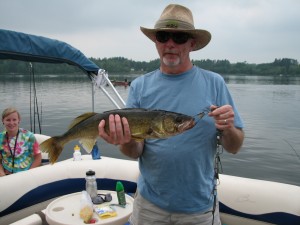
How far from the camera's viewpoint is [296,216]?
4.73 m

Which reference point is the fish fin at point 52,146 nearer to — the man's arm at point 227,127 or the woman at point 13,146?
the man's arm at point 227,127

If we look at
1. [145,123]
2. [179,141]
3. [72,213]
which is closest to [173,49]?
[145,123]

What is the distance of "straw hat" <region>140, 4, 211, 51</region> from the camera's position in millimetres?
2955

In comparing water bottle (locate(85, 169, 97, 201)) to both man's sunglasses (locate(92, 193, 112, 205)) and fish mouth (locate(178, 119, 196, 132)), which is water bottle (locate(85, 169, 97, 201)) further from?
fish mouth (locate(178, 119, 196, 132))

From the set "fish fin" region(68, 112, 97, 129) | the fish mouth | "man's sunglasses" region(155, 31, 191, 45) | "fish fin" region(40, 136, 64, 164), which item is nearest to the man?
"man's sunglasses" region(155, 31, 191, 45)

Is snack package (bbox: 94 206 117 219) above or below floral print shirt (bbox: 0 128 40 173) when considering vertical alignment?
below

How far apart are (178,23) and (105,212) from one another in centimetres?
283

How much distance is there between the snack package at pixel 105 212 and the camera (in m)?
4.45

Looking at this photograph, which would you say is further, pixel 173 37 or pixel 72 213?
pixel 72 213

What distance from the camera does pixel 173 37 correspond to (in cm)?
292

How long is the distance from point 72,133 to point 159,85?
1022 mm

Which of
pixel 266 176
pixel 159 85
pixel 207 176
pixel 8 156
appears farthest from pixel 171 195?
pixel 266 176

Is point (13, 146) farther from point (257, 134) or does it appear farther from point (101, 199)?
point (257, 134)

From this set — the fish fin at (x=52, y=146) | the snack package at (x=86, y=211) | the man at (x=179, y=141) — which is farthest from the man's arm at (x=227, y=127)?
the snack package at (x=86, y=211)
